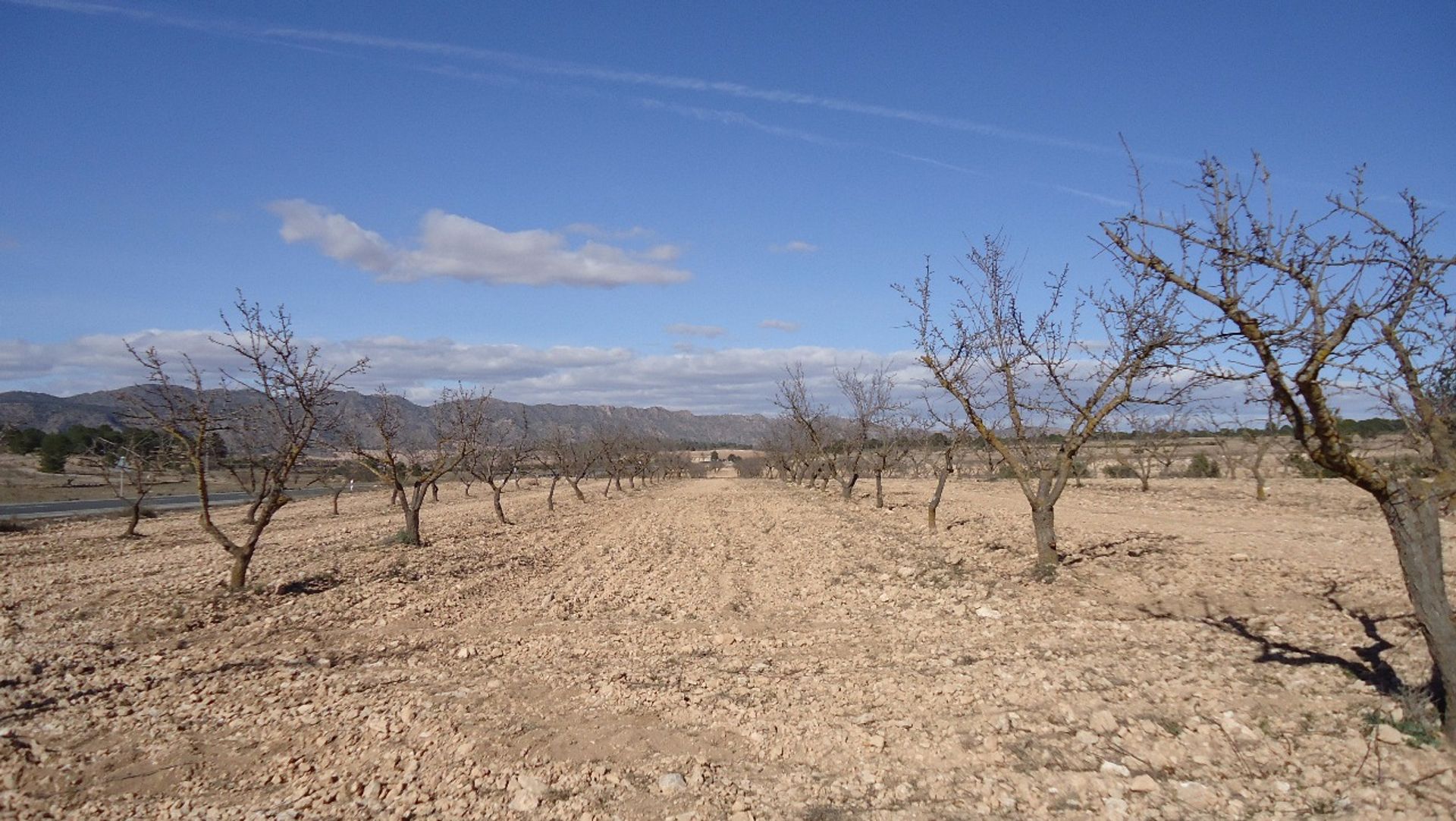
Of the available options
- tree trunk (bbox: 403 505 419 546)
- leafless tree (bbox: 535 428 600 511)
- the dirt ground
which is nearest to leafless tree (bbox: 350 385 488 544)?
tree trunk (bbox: 403 505 419 546)

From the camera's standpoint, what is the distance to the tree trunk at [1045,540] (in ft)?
39.4

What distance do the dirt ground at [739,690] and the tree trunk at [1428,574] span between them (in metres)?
0.43

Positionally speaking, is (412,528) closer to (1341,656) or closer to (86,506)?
(1341,656)

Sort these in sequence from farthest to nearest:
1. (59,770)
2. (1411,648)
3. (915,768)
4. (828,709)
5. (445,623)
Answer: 1. (445,623)
2. (1411,648)
3. (828,709)
4. (59,770)
5. (915,768)

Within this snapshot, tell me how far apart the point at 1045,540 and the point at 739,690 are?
681 centimetres

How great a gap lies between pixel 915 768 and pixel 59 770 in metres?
6.19

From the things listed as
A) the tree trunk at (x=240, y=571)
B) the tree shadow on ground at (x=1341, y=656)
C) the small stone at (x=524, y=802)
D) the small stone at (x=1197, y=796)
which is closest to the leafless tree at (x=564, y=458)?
the tree trunk at (x=240, y=571)

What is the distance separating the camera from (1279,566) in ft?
40.8

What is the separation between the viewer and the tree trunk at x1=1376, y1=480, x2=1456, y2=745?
5.25 m

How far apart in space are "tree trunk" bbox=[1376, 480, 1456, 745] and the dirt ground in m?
0.43

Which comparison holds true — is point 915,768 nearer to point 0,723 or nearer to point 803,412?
point 0,723

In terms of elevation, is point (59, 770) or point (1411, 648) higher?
point (1411, 648)

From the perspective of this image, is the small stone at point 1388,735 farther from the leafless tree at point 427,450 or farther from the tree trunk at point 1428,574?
the leafless tree at point 427,450

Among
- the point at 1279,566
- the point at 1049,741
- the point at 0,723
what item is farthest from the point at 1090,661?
the point at 0,723
